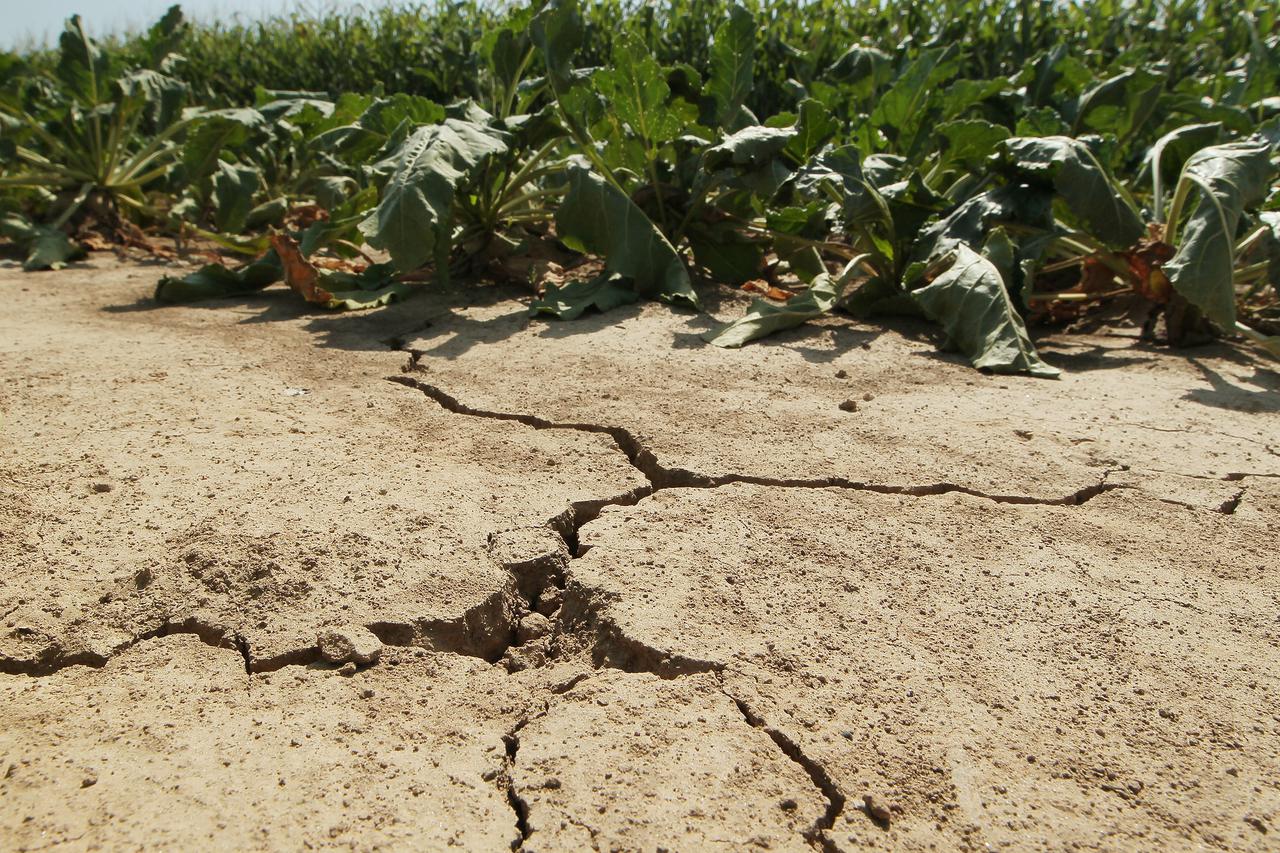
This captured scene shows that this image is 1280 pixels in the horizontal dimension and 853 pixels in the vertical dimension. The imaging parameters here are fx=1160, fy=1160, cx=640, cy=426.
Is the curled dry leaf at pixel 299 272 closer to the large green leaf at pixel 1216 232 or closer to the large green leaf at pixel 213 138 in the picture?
the large green leaf at pixel 213 138

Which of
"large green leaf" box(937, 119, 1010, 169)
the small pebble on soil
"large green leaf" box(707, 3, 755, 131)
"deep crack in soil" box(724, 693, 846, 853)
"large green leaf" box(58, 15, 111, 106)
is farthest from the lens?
"large green leaf" box(58, 15, 111, 106)

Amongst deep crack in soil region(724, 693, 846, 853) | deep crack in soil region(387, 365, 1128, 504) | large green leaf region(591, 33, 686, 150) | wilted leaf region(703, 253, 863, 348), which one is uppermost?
large green leaf region(591, 33, 686, 150)

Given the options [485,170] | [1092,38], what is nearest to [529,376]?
[485,170]

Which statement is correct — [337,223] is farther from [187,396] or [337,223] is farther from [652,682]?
[652,682]

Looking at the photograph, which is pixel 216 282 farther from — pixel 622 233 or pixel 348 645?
pixel 348 645

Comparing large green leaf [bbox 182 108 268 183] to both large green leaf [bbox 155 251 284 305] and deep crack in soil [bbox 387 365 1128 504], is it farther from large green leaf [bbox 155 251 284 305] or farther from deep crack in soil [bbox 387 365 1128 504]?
deep crack in soil [bbox 387 365 1128 504]

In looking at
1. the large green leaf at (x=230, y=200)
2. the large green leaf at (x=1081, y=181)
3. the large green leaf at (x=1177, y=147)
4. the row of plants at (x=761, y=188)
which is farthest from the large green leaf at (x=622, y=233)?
the large green leaf at (x=230, y=200)

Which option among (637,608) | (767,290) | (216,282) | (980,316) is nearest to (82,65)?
(216,282)

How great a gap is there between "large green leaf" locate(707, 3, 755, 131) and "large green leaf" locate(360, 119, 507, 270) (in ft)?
3.09

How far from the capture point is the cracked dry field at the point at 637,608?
147cm

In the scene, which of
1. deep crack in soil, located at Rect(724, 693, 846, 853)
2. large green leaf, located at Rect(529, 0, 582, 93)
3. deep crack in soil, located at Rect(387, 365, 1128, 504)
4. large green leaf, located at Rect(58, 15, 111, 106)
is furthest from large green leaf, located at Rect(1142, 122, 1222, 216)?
large green leaf, located at Rect(58, 15, 111, 106)

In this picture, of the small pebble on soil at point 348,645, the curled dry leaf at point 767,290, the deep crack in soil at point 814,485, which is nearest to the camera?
the small pebble on soil at point 348,645

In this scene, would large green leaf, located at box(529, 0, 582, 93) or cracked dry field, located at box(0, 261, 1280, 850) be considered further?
large green leaf, located at box(529, 0, 582, 93)

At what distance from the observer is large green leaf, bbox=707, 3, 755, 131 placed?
3840 millimetres
